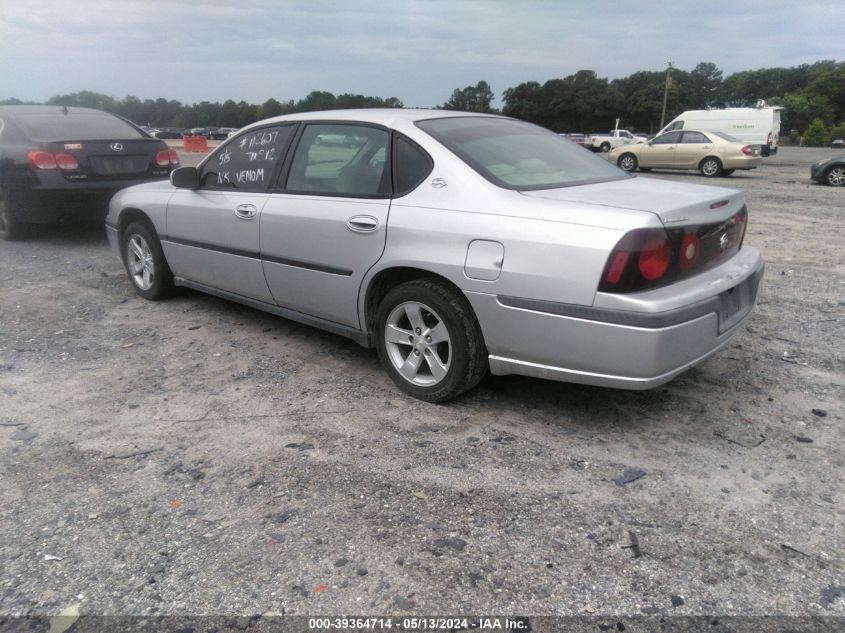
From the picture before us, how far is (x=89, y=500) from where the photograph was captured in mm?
2793

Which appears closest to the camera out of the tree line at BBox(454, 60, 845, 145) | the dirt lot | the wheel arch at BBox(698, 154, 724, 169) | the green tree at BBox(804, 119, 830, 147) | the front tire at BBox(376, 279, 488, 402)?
the dirt lot

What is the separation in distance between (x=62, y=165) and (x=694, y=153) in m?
16.3

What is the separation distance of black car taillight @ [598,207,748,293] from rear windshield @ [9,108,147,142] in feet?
21.8

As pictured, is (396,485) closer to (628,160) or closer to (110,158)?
(110,158)

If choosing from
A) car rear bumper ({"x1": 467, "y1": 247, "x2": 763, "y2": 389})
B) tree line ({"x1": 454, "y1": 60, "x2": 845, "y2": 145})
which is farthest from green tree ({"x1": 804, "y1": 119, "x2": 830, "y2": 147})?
car rear bumper ({"x1": 467, "y1": 247, "x2": 763, "y2": 389})

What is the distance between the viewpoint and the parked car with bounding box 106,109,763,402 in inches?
116

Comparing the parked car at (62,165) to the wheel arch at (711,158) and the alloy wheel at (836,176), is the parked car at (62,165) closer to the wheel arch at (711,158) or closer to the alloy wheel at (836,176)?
the alloy wheel at (836,176)

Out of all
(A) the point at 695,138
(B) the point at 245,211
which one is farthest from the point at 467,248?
(A) the point at 695,138

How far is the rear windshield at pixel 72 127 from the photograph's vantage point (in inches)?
296

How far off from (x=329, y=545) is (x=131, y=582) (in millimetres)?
674

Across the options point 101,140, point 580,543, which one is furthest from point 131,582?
point 101,140

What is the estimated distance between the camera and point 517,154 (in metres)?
3.82

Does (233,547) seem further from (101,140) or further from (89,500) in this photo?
(101,140)

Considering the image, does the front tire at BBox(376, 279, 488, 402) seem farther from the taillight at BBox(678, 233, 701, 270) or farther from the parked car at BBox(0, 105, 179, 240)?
the parked car at BBox(0, 105, 179, 240)
